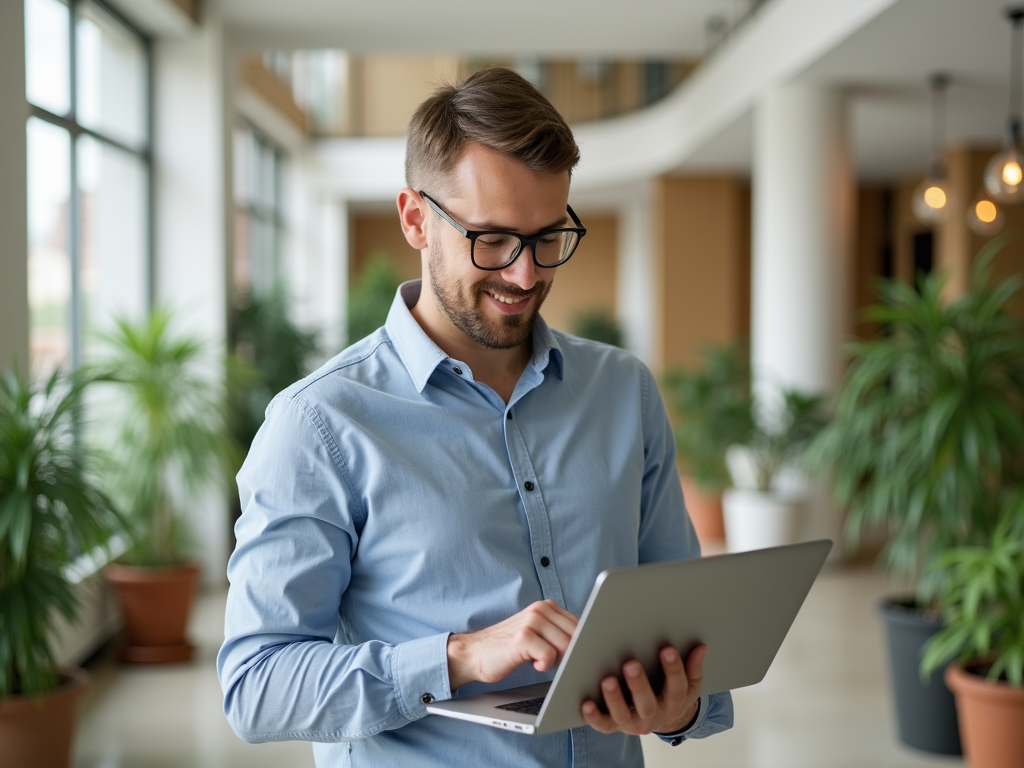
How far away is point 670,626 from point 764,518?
5.88 m

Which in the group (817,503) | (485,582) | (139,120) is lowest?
(817,503)

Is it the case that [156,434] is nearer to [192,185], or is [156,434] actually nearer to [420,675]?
[192,185]

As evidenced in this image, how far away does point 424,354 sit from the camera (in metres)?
1.48

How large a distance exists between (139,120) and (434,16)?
2037mm

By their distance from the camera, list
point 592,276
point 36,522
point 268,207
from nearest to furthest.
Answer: point 36,522, point 268,207, point 592,276

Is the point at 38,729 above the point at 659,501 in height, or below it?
below

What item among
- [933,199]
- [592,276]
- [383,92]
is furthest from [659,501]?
[592,276]

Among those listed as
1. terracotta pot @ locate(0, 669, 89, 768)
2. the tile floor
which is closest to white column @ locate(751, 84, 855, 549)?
the tile floor

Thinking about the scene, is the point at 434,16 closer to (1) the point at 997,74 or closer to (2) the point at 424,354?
(1) the point at 997,74

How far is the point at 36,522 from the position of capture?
351 cm

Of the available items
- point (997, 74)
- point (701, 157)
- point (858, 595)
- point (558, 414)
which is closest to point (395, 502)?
point (558, 414)

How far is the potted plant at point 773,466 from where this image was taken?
6.90m

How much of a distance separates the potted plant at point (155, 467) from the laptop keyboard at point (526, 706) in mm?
4492

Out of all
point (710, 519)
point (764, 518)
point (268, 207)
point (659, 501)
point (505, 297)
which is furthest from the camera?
point (268, 207)
